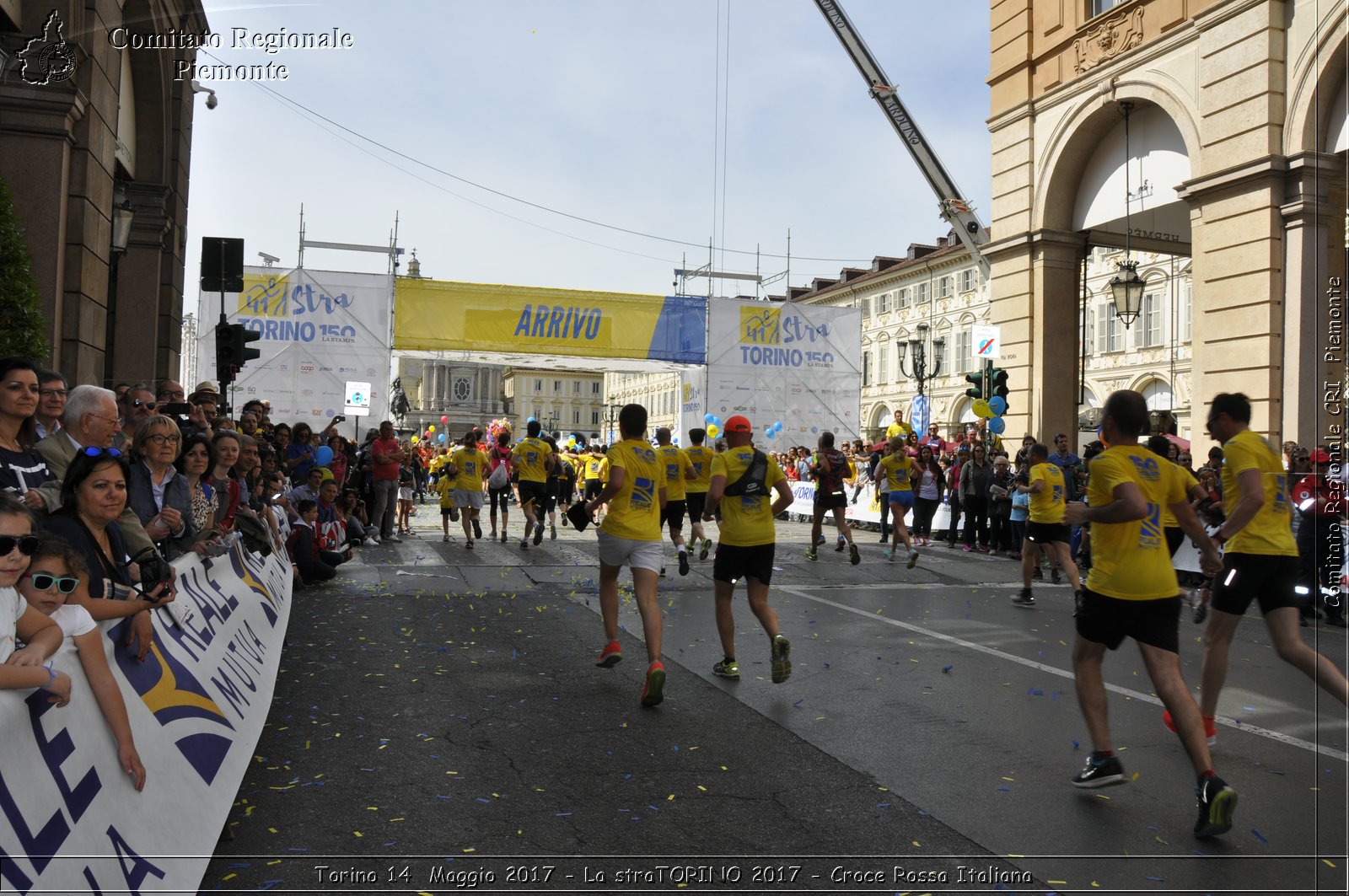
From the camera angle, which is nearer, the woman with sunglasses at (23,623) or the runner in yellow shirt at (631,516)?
the woman with sunglasses at (23,623)

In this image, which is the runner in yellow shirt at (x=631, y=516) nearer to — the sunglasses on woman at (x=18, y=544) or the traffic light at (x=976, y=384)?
the sunglasses on woman at (x=18, y=544)

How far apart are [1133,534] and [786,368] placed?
26.9 m

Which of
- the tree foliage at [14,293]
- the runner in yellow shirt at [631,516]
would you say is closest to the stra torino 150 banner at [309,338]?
the tree foliage at [14,293]

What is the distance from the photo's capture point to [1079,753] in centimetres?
541

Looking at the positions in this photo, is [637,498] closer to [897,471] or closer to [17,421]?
[17,421]

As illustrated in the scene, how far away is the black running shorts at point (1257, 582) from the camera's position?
5441 mm

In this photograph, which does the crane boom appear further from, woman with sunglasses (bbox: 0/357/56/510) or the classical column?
woman with sunglasses (bbox: 0/357/56/510)

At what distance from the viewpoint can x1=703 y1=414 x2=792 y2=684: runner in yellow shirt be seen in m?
7.23

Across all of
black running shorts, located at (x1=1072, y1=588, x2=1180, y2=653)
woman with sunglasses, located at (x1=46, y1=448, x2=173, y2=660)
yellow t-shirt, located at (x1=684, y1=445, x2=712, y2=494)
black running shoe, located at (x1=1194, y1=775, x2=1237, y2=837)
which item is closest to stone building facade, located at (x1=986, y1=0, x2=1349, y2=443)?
yellow t-shirt, located at (x1=684, y1=445, x2=712, y2=494)

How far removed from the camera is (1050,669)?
300 inches

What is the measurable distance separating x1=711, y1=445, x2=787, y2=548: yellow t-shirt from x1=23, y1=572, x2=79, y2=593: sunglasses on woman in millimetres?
4681

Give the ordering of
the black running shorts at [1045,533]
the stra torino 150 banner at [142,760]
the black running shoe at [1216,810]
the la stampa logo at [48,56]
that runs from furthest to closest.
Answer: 1. the black running shorts at [1045,533]
2. the la stampa logo at [48,56]
3. the black running shoe at [1216,810]
4. the stra torino 150 banner at [142,760]

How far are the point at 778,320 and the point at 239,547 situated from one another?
26.0 m

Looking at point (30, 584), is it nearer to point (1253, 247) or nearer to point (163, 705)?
point (163, 705)
